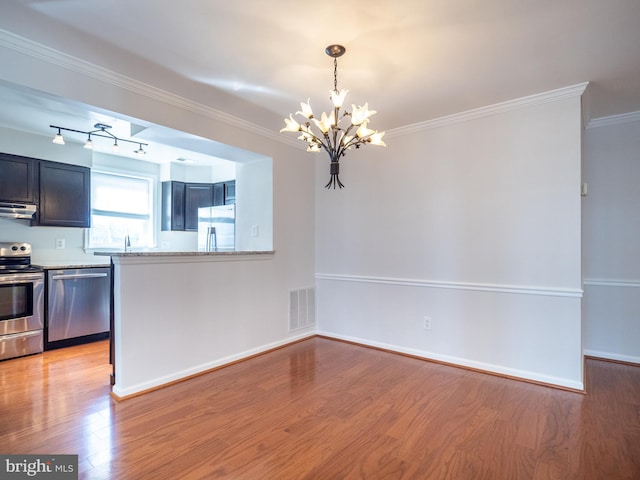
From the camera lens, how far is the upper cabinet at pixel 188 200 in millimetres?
5316

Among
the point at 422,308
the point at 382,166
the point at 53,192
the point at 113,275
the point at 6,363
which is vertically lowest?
the point at 6,363

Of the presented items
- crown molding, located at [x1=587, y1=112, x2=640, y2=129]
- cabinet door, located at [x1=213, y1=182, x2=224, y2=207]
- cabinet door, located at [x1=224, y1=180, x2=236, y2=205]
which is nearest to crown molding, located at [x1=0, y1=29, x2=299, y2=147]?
cabinet door, located at [x1=224, y1=180, x2=236, y2=205]

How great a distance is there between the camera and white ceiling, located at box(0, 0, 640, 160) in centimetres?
188

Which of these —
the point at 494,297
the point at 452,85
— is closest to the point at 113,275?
the point at 452,85

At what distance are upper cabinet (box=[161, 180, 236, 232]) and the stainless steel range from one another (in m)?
1.88

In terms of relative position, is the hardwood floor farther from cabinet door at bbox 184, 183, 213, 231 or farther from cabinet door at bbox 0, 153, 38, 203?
cabinet door at bbox 184, 183, 213, 231

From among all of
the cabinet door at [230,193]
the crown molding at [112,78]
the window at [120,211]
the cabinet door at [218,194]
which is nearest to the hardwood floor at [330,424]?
the window at [120,211]

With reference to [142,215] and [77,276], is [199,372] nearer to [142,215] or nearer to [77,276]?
[77,276]

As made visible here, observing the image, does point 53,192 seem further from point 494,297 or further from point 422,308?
point 494,297

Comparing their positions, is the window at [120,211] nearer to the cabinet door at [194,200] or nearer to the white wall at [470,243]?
the cabinet door at [194,200]

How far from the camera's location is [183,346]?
305 cm

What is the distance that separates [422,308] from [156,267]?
2691 mm

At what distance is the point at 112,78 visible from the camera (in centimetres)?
252

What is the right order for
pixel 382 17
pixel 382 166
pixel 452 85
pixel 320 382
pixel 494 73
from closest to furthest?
pixel 382 17 < pixel 494 73 < pixel 452 85 < pixel 320 382 < pixel 382 166
